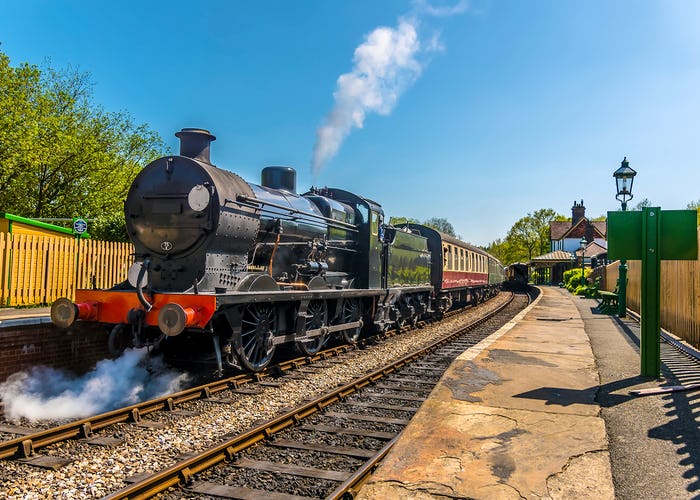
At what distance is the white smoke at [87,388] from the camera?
6.20 metres

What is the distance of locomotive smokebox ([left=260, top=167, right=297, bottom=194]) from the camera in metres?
9.69

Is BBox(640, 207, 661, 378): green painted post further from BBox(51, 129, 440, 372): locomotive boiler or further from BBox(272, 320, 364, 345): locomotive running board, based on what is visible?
BBox(272, 320, 364, 345): locomotive running board

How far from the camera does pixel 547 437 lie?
4871 millimetres

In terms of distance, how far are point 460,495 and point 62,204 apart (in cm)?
2530

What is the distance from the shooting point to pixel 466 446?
4.70m

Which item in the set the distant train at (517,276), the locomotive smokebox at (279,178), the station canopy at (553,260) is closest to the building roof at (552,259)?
the station canopy at (553,260)

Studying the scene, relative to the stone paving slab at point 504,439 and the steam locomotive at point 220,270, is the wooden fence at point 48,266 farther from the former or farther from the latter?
the stone paving slab at point 504,439

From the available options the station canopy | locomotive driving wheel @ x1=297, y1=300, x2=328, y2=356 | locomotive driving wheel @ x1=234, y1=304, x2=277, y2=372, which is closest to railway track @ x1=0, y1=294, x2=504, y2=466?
locomotive driving wheel @ x1=234, y1=304, x2=277, y2=372

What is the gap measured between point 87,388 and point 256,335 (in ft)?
7.61

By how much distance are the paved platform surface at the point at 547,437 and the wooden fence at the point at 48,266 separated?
349 inches

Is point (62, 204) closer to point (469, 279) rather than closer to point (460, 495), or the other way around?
point (469, 279)

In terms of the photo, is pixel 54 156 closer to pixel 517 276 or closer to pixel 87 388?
pixel 87 388

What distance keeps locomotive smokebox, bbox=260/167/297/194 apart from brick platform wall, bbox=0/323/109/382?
3.70 meters

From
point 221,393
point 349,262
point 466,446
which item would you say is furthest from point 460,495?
point 349,262
